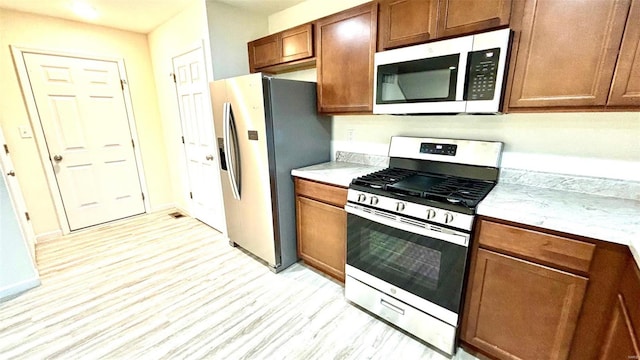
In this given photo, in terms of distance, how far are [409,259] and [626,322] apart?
0.86 meters

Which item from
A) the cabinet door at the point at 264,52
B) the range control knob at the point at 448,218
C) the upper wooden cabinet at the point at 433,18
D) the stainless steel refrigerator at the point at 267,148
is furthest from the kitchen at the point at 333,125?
the range control knob at the point at 448,218

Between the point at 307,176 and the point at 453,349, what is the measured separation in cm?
148

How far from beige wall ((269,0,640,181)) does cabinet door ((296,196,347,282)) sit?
0.84 meters

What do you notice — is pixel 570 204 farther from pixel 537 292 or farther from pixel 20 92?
pixel 20 92

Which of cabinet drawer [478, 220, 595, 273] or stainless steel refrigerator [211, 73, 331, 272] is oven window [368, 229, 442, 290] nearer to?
cabinet drawer [478, 220, 595, 273]

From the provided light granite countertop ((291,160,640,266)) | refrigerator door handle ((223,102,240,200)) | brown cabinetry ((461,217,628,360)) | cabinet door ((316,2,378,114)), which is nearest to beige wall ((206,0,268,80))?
refrigerator door handle ((223,102,240,200))

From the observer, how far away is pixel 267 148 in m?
2.12

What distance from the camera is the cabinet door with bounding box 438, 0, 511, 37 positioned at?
1360 mm

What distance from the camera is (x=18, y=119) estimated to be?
2.81 metres

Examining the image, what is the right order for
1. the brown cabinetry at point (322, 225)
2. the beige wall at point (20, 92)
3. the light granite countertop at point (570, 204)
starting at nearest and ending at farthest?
the light granite countertop at point (570, 204) < the brown cabinetry at point (322, 225) < the beige wall at point (20, 92)

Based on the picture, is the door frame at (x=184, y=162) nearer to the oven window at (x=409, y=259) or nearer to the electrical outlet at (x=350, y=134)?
the electrical outlet at (x=350, y=134)

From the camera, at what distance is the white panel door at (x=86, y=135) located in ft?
9.75

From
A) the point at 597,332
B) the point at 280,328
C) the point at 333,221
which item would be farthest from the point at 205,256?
the point at 597,332

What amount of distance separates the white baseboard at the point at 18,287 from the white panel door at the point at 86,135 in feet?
4.04
